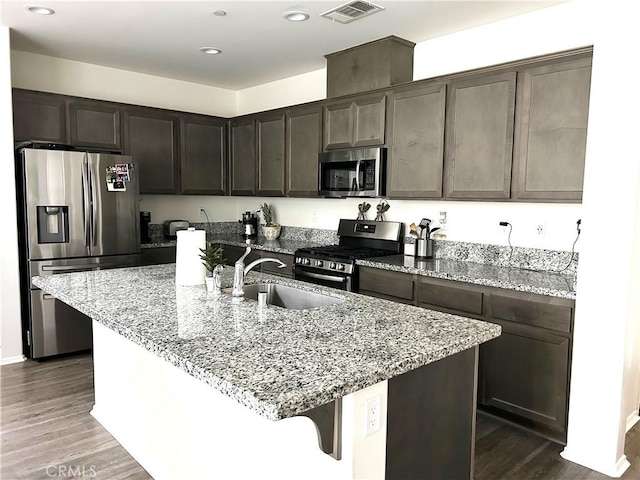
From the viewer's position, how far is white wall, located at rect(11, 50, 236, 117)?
4414mm

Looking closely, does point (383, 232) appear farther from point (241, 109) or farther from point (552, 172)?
point (241, 109)

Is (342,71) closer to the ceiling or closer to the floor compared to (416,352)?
closer to the ceiling

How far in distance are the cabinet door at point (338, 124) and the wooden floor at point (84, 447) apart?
7.86ft

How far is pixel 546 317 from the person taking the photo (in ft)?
8.79

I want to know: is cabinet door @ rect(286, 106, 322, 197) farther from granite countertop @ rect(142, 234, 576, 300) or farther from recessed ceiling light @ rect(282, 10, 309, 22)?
granite countertop @ rect(142, 234, 576, 300)

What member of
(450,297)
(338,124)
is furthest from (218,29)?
(450,297)

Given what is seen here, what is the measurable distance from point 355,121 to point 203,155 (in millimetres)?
1984

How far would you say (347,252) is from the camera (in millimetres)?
3992

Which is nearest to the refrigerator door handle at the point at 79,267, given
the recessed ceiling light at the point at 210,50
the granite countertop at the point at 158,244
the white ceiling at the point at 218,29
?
the granite countertop at the point at 158,244

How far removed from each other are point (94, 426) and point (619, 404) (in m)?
2.89

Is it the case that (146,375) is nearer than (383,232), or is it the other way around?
(146,375)

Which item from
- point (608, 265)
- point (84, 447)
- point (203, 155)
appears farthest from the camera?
point (203, 155)

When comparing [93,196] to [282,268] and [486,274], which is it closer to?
[282,268]

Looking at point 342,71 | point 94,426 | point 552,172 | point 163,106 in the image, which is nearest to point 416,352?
point 552,172
